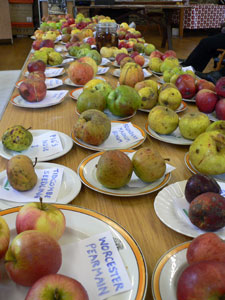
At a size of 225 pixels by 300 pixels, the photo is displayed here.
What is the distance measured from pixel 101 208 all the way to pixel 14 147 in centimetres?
32

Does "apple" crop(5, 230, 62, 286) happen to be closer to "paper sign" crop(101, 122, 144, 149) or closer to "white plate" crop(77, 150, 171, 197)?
"white plate" crop(77, 150, 171, 197)

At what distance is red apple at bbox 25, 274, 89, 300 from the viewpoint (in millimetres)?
353

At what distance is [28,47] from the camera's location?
5523 millimetres

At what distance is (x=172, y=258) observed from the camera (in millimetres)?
497

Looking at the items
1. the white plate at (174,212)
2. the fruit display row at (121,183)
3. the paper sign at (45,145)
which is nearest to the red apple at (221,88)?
the fruit display row at (121,183)

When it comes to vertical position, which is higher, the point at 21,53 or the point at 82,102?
the point at 82,102

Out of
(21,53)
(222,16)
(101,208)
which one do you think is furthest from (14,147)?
(222,16)

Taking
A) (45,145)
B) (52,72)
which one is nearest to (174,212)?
(45,145)

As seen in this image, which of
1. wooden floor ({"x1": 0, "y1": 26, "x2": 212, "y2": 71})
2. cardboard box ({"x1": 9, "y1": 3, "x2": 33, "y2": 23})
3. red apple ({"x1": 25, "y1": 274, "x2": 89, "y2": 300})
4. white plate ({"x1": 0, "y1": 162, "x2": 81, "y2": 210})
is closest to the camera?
red apple ({"x1": 25, "y1": 274, "x2": 89, "y2": 300})

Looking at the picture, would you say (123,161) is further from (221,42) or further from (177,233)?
(221,42)

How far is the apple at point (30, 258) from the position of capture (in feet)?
1.32

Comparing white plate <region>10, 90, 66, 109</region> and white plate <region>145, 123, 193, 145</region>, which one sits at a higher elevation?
white plate <region>10, 90, 66, 109</region>

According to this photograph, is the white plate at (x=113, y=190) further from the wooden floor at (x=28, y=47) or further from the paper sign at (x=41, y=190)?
the wooden floor at (x=28, y=47)

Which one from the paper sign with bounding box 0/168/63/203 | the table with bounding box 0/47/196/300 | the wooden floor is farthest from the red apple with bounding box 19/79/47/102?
the wooden floor
